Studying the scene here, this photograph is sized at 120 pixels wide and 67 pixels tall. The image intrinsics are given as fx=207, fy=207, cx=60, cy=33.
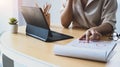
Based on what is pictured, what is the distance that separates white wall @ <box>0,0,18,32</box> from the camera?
2.52m

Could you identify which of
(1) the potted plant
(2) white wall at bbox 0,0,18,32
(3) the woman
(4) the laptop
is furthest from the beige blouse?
(2) white wall at bbox 0,0,18,32

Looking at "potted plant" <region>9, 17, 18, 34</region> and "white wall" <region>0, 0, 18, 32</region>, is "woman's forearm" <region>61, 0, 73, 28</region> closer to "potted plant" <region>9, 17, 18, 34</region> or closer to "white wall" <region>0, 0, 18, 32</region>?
"potted plant" <region>9, 17, 18, 34</region>

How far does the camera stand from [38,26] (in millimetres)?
1149

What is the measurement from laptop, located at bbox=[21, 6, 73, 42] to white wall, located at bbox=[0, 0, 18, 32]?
136cm

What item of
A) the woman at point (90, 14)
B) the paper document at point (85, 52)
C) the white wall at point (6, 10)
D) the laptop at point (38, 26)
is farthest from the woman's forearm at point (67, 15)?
the white wall at point (6, 10)

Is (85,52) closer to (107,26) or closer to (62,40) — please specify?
(62,40)

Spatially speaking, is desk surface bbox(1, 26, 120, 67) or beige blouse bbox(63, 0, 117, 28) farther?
beige blouse bbox(63, 0, 117, 28)

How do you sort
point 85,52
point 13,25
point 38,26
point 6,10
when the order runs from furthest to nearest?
point 6,10
point 13,25
point 38,26
point 85,52

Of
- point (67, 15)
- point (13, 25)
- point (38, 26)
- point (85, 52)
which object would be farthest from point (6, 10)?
point (85, 52)

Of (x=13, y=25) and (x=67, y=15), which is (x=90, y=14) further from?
(x=13, y=25)

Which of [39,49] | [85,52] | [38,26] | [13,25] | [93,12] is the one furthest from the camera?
[93,12]

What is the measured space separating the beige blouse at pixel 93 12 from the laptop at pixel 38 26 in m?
0.34

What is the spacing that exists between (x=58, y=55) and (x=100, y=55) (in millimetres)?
181

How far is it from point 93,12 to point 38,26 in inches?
18.9
